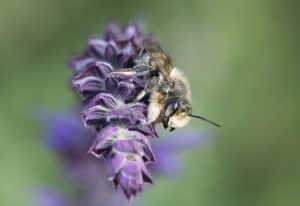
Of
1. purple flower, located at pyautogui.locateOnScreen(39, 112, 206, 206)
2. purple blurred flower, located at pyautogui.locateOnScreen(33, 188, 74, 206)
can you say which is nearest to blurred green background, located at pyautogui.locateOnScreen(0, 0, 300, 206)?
purple blurred flower, located at pyautogui.locateOnScreen(33, 188, 74, 206)

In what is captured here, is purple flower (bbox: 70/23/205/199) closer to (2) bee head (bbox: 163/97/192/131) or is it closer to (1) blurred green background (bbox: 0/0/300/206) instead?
(2) bee head (bbox: 163/97/192/131)

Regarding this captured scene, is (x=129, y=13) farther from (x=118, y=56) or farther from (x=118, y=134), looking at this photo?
(x=118, y=134)

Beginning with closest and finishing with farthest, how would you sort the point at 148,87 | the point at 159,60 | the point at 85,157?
the point at 148,87 < the point at 159,60 < the point at 85,157

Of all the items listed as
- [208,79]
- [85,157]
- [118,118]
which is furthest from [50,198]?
[208,79]

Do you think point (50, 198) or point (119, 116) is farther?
point (50, 198)

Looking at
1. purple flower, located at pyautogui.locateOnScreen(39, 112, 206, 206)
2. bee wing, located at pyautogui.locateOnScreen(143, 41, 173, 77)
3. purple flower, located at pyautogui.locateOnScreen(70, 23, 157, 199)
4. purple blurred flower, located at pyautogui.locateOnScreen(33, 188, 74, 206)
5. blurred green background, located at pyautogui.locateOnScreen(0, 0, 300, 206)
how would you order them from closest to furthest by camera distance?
purple flower, located at pyautogui.locateOnScreen(70, 23, 157, 199)
bee wing, located at pyautogui.locateOnScreen(143, 41, 173, 77)
purple flower, located at pyautogui.locateOnScreen(39, 112, 206, 206)
purple blurred flower, located at pyautogui.locateOnScreen(33, 188, 74, 206)
blurred green background, located at pyautogui.locateOnScreen(0, 0, 300, 206)

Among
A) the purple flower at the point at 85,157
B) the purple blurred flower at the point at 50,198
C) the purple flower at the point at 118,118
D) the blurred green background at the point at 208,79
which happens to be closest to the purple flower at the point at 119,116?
the purple flower at the point at 118,118

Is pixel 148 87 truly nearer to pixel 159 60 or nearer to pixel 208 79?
pixel 159 60

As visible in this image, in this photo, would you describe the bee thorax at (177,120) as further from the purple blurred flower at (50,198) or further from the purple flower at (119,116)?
the purple blurred flower at (50,198)
